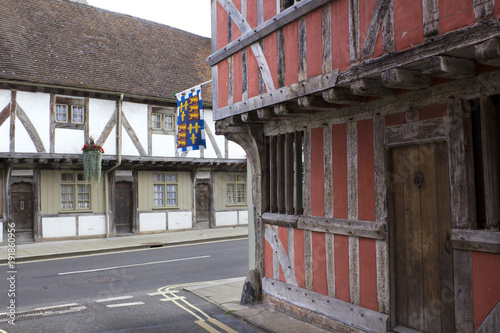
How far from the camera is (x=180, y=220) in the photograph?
20.2m

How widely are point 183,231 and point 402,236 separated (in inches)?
631

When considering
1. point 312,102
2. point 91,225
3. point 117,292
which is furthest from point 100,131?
point 312,102

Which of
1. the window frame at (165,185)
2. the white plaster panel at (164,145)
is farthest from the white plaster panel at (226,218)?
the white plaster panel at (164,145)

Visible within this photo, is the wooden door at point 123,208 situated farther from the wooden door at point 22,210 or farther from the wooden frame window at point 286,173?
the wooden frame window at point 286,173

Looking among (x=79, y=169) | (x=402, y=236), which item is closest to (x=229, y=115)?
(x=402, y=236)

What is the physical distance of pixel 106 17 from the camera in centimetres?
2123

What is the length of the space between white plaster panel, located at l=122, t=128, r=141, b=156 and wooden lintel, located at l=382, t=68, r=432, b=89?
15270 millimetres

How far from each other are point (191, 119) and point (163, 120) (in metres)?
6.94

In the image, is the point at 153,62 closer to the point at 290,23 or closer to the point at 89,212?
the point at 89,212

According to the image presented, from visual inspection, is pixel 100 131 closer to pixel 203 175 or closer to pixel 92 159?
pixel 92 159

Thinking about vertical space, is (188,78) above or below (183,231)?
above

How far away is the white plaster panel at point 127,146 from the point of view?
18.1 metres

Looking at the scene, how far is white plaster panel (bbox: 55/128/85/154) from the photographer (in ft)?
54.4

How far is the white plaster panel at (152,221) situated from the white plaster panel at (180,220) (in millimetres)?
302
